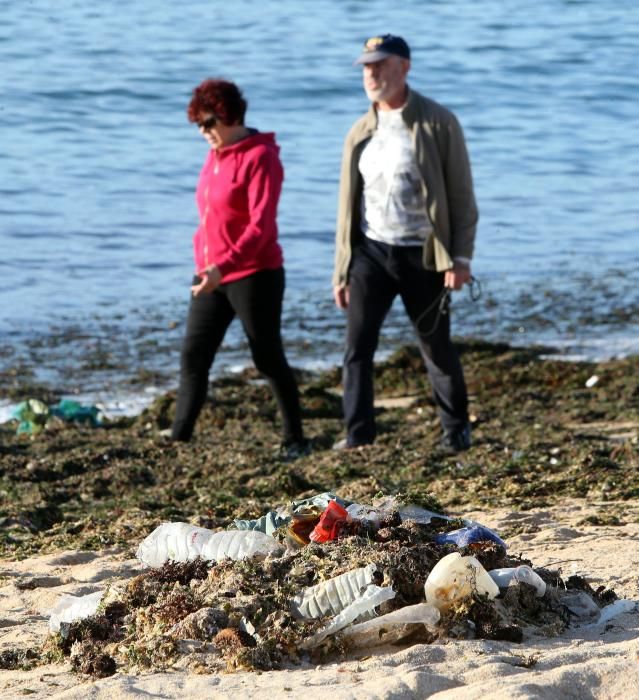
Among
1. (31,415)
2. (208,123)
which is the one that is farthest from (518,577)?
(31,415)

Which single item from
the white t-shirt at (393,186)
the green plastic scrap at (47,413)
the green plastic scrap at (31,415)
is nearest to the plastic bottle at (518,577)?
the white t-shirt at (393,186)

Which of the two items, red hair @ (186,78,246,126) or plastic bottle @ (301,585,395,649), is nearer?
plastic bottle @ (301,585,395,649)

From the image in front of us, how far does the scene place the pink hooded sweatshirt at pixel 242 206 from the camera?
745 cm

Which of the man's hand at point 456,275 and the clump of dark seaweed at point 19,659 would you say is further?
the man's hand at point 456,275

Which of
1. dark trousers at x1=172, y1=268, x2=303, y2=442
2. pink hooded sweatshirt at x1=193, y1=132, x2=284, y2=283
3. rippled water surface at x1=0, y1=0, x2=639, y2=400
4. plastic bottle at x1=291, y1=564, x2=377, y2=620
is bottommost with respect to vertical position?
rippled water surface at x1=0, y1=0, x2=639, y2=400

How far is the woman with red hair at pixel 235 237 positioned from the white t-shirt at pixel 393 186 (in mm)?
537

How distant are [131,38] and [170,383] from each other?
18.2m

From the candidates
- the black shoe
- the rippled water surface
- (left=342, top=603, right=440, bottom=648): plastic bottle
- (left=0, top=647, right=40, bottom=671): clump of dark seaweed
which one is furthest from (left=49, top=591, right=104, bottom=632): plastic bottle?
the rippled water surface

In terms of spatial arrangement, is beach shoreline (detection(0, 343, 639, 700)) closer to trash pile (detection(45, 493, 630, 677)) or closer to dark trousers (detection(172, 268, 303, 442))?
trash pile (detection(45, 493, 630, 677))

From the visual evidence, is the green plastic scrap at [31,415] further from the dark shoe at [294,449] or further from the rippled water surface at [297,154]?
the dark shoe at [294,449]

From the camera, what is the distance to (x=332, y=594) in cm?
423

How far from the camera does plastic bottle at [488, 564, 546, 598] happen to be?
438cm

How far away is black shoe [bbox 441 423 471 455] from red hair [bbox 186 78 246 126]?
79.1 inches

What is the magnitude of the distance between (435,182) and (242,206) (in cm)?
111
